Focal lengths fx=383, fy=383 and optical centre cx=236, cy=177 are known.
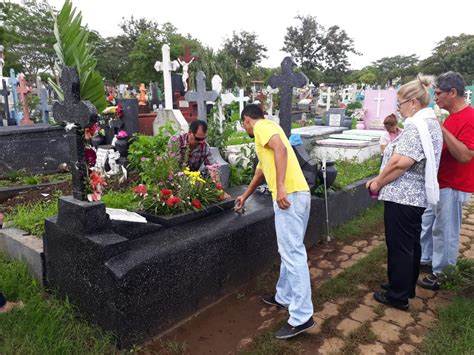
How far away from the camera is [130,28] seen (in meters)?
39.8

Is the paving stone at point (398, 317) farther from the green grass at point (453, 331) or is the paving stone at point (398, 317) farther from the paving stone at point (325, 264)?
the paving stone at point (325, 264)

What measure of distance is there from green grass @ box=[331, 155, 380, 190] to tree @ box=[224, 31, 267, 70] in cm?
3385

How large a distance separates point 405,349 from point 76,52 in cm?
282

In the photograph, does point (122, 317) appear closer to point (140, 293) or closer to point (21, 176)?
Answer: point (140, 293)

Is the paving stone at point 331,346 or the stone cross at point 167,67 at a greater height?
the stone cross at point 167,67

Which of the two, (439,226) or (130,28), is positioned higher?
(130,28)

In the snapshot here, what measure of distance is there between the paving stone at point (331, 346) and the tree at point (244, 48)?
3801cm

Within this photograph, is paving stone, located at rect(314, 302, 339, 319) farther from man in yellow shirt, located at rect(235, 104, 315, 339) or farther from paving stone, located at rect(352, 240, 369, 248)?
paving stone, located at rect(352, 240, 369, 248)

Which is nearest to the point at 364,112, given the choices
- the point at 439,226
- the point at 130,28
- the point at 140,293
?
the point at 439,226

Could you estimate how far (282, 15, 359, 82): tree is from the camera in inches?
1642

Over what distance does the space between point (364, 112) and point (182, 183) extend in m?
7.72

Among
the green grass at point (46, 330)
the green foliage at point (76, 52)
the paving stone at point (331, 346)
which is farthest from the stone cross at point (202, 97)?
the paving stone at point (331, 346)

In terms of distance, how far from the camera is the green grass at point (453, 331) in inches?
93.0

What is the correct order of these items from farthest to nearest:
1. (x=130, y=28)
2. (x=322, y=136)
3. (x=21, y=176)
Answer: (x=130, y=28)
(x=322, y=136)
(x=21, y=176)
